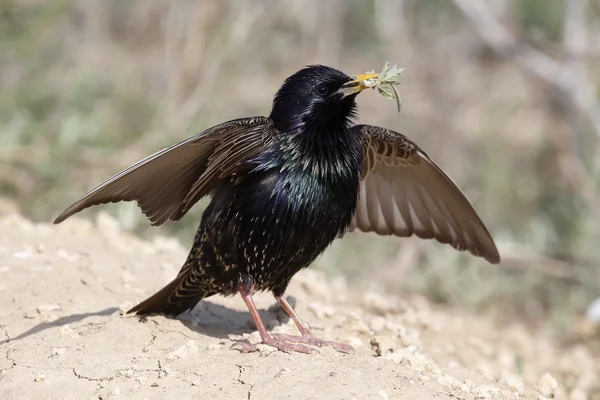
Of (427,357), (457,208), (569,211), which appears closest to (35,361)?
(427,357)

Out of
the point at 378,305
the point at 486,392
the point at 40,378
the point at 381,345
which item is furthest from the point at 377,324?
the point at 40,378

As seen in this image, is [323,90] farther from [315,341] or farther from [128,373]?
[128,373]

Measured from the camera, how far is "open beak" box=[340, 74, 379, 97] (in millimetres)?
4043

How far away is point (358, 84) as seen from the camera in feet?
13.4

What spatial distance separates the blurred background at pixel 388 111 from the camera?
734 centimetres

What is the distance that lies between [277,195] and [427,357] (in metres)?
1.20

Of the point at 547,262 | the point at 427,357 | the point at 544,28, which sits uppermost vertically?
the point at 544,28

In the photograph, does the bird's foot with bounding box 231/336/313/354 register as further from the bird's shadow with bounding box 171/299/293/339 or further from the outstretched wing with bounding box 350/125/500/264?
the outstretched wing with bounding box 350/125/500/264

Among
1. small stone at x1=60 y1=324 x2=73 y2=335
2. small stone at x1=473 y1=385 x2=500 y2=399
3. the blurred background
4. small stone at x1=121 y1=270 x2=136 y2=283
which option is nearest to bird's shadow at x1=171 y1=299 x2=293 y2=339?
small stone at x1=121 y1=270 x2=136 y2=283

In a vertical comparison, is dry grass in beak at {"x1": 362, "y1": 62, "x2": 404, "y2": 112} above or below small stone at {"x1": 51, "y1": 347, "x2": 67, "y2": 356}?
above

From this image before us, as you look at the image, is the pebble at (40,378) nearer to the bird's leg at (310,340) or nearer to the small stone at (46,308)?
the small stone at (46,308)

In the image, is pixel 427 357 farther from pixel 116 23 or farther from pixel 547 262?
pixel 116 23

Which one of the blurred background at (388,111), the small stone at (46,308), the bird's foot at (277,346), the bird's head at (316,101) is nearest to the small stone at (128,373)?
the bird's foot at (277,346)

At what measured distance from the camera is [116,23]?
1462 cm
